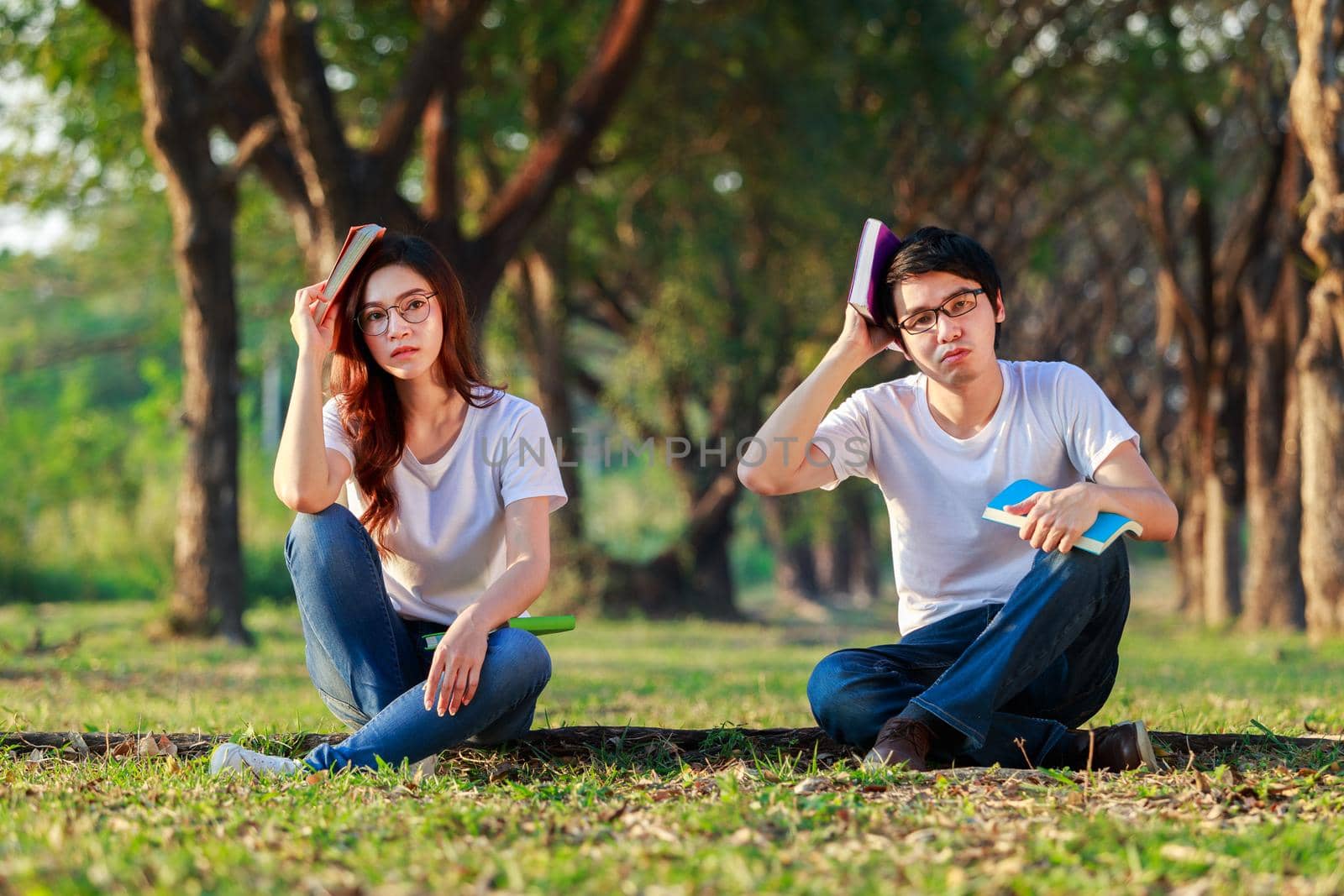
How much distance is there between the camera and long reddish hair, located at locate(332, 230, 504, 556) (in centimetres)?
425

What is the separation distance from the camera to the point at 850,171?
15883mm

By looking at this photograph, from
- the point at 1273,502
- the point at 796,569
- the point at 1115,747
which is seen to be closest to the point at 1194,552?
the point at 1273,502

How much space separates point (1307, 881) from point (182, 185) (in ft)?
32.2

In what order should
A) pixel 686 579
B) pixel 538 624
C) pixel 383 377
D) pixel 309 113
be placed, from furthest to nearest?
pixel 686 579 < pixel 309 113 < pixel 383 377 < pixel 538 624

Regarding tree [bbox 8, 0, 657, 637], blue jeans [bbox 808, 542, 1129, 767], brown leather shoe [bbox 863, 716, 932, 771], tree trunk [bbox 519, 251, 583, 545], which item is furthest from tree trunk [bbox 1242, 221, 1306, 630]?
brown leather shoe [bbox 863, 716, 932, 771]

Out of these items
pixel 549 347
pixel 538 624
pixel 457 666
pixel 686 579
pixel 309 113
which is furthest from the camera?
pixel 686 579

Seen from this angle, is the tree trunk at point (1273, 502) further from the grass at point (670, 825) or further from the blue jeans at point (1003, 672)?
the blue jeans at point (1003, 672)

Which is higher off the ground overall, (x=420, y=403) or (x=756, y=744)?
(x=420, y=403)

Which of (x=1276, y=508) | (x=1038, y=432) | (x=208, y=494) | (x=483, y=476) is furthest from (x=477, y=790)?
(x=1276, y=508)

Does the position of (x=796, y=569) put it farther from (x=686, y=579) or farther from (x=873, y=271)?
(x=873, y=271)

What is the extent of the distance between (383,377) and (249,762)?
3.98 ft

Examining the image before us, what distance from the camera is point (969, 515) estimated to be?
13.8 ft

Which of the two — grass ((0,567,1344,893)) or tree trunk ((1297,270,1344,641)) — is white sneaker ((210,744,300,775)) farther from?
tree trunk ((1297,270,1344,641))

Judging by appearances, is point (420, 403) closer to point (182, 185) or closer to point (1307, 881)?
point (1307, 881)
